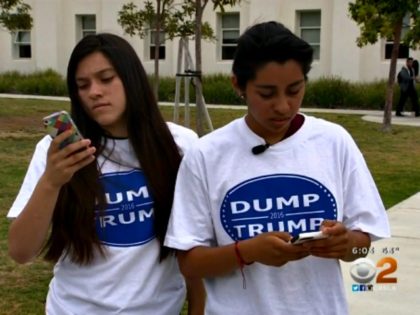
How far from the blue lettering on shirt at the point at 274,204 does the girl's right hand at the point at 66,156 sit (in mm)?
375

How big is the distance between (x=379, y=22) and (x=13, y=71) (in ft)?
60.4

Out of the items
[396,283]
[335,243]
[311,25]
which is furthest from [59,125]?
[311,25]

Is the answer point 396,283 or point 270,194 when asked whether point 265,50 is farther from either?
point 396,283

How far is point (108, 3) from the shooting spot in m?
26.5

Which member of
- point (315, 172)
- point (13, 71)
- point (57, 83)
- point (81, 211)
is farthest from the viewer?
point (13, 71)

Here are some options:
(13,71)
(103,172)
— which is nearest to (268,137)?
(103,172)

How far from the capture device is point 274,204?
69.6 inches

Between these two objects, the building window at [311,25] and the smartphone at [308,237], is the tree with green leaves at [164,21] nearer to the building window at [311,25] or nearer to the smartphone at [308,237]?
the building window at [311,25]

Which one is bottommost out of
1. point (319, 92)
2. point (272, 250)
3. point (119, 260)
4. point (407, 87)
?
point (319, 92)

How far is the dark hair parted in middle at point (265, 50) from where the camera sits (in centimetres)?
173

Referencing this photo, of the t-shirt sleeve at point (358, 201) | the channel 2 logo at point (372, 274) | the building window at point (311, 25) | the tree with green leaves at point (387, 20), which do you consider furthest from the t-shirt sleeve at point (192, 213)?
the building window at point (311, 25)

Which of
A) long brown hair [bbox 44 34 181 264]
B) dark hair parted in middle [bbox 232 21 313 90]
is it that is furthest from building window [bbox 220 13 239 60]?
dark hair parted in middle [bbox 232 21 313 90]

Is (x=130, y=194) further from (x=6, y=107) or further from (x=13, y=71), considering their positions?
(x=13, y=71)

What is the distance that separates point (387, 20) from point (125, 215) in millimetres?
12932
